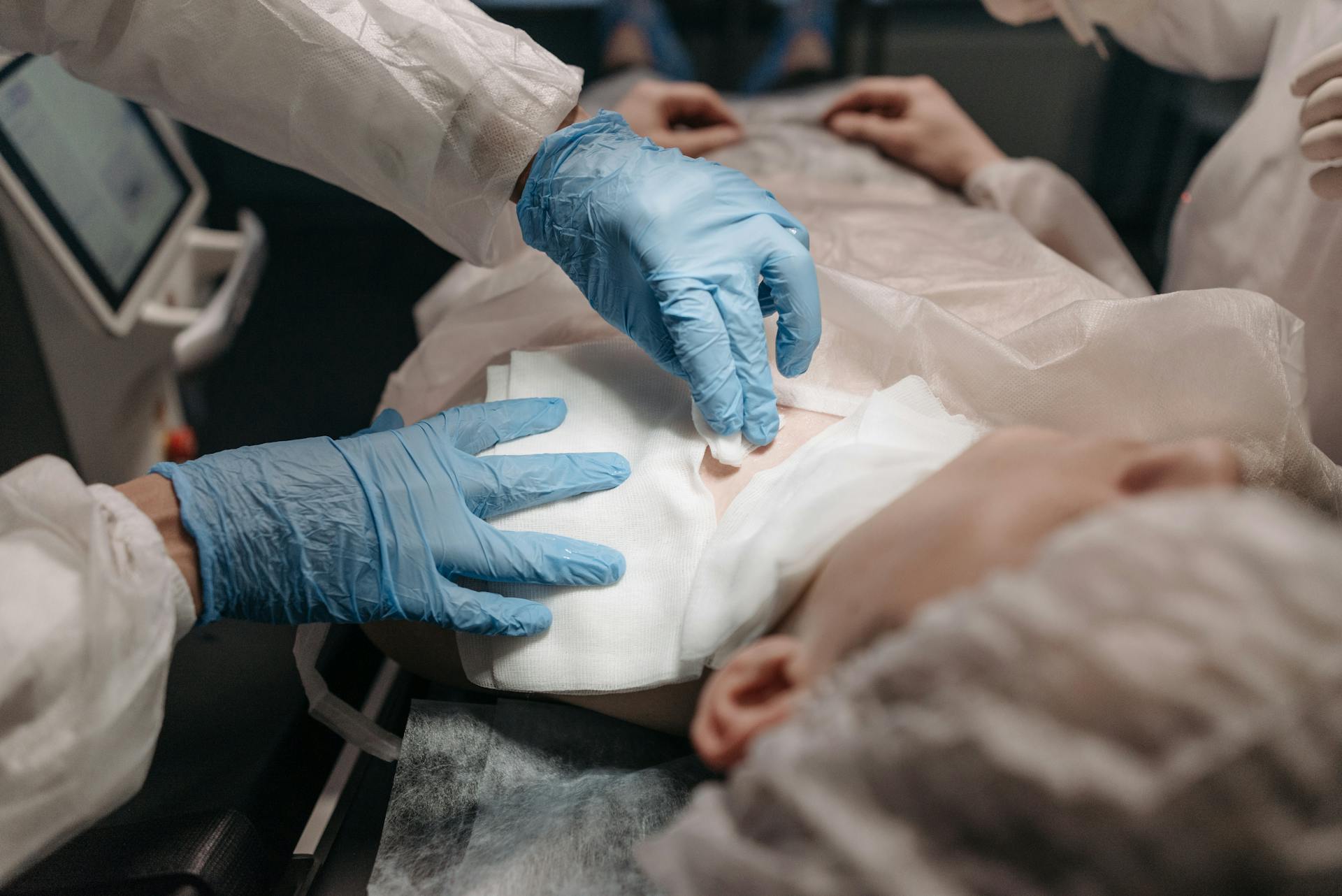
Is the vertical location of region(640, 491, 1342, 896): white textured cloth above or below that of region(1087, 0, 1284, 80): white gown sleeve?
below

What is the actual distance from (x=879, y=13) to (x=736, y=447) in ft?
7.14

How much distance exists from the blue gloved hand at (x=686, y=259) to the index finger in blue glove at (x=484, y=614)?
0.91 ft

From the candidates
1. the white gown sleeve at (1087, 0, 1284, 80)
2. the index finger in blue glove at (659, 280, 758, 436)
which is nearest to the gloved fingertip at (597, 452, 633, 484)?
the index finger in blue glove at (659, 280, 758, 436)

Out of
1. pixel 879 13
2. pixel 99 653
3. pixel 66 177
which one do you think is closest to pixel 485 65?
pixel 99 653

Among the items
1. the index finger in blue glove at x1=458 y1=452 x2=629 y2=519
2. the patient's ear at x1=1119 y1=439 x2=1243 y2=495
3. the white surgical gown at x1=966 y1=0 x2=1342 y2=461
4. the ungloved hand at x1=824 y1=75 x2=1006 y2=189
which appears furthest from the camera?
the ungloved hand at x1=824 y1=75 x2=1006 y2=189

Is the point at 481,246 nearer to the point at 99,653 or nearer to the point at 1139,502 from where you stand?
the point at 99,653

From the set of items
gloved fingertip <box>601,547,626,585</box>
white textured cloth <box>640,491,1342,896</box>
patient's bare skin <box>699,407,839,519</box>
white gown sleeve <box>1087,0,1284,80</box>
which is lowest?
gloved fingertip <box>601,547,626,585</box>

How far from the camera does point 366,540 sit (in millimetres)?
867

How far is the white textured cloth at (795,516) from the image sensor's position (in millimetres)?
789

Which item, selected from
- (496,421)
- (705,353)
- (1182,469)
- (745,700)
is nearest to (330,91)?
(496,421)

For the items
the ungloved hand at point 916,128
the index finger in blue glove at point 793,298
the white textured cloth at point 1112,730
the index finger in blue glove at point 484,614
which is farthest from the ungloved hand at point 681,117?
the white textured cloth at point 1112,730

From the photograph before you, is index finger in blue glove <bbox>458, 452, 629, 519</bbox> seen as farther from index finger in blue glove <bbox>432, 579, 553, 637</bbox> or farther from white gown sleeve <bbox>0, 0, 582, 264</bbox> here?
white gown sleeve <bbox>0, 0, 582, 264</bbox>

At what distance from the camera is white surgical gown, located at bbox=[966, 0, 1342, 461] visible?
1225 mm

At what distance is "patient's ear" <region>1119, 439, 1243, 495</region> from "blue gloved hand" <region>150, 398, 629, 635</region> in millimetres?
471
